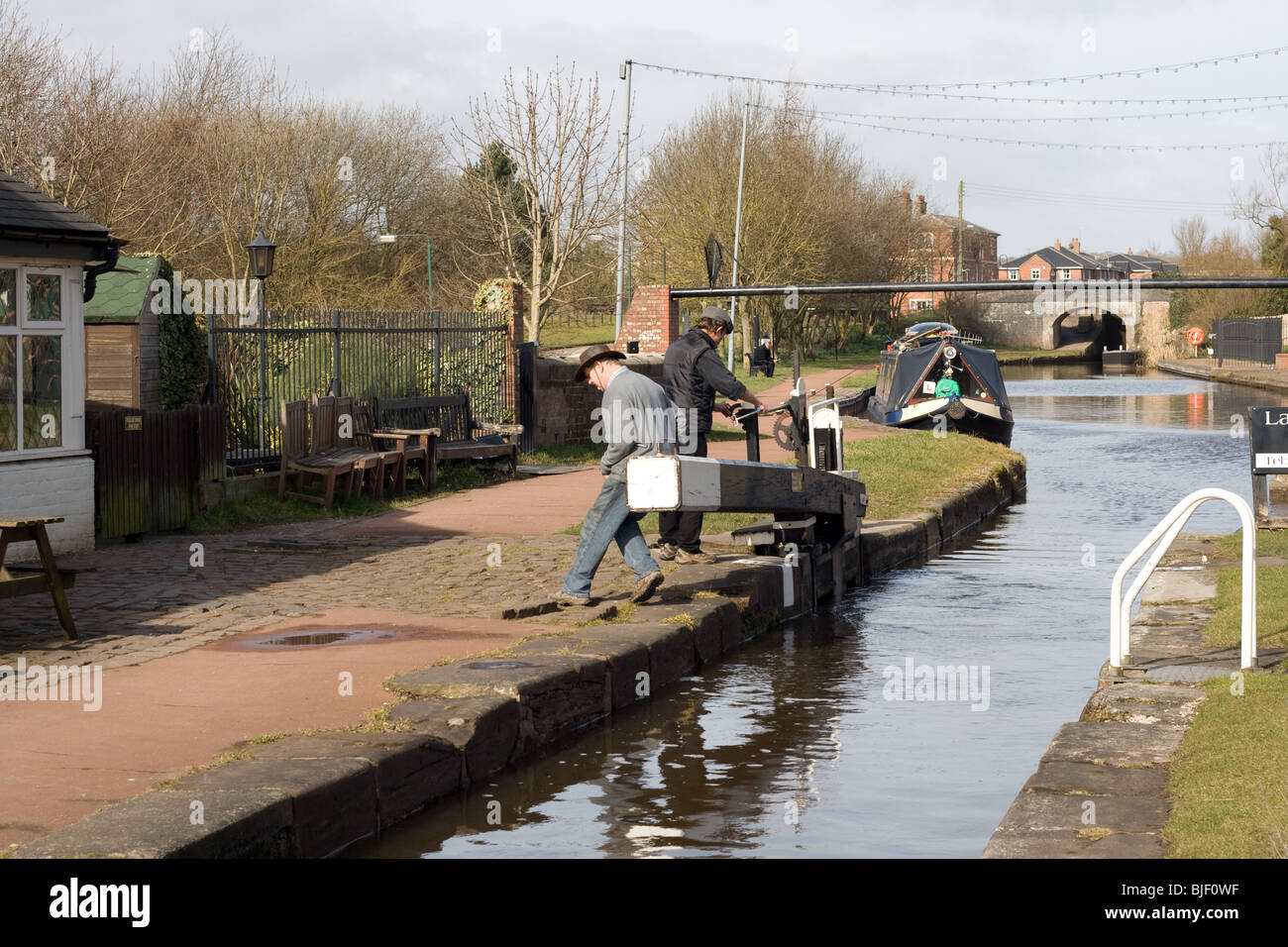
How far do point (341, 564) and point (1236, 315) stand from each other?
221 feet

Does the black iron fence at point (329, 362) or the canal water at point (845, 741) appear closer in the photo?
the canal water at point (845, 741)

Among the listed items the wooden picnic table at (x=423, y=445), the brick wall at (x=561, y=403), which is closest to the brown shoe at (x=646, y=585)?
the wooden picnic table at (x=423, y=445)

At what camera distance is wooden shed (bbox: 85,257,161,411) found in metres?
15.0

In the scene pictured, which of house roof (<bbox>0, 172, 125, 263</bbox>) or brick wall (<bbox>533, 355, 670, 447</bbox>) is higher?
house roof (<bbox>0, 172, 125, 263</bbox>)

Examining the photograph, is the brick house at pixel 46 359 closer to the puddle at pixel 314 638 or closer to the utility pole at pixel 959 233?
the puddle at pixel 314 638

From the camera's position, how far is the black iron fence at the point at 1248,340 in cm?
6400

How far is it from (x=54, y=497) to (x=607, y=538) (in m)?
5.46

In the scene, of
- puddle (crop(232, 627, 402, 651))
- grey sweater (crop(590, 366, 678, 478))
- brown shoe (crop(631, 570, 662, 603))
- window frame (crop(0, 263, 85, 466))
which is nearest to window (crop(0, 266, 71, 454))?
window frame (crop(0, 263, 85, 466))

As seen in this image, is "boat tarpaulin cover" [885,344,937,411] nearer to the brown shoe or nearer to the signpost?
the signpost

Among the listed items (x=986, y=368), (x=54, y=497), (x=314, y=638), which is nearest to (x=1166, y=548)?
(x=314, y=638)

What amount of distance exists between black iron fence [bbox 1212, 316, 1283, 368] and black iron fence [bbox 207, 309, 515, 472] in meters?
49.3

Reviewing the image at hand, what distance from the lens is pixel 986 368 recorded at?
30.3 m

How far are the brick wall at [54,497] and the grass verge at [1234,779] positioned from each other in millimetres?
9033
